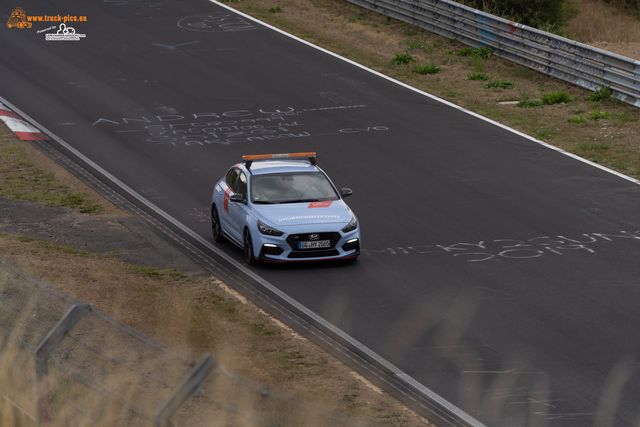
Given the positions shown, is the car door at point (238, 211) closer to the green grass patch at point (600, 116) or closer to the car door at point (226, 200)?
the car door at point (226, 200)

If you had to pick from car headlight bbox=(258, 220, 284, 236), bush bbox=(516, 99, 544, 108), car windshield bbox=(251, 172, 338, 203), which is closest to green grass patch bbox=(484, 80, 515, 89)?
bush bbox=(516, 99, 544, 108)

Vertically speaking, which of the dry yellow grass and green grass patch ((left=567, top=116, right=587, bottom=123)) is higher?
the dry yellow grass

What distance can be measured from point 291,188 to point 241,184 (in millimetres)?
982

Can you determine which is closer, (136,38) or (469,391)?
(469,391)

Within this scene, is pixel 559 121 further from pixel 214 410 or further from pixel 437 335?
pixel 214 410

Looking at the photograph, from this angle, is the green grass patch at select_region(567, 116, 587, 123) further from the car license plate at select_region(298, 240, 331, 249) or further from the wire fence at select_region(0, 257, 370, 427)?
the wire fence at select_region(0, 257, 370, 427)

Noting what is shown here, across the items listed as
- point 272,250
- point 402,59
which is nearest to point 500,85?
point 402,59

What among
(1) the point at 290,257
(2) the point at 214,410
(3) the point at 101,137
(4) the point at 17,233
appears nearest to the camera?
(2) the point at 214,410

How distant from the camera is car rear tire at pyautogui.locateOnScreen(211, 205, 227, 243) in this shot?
49.4 feet

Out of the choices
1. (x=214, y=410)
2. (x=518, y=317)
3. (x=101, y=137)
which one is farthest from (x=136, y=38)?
(x=214, y=410)

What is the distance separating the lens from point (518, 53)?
2708 cm

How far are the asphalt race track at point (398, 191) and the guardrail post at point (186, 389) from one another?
15.1 feet

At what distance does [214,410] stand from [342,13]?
27574mm

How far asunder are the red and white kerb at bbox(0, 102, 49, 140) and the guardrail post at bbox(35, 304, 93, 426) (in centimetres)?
1688
